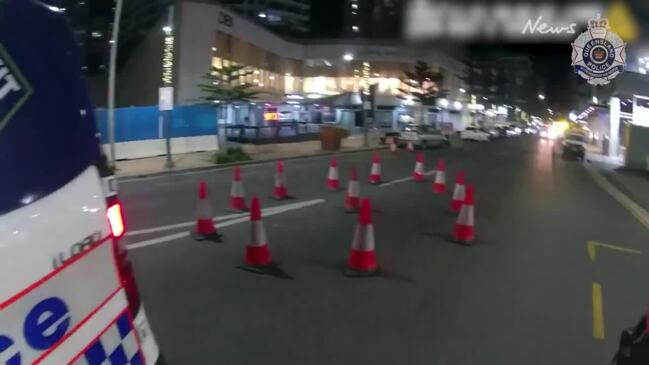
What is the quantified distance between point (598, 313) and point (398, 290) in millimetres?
1936

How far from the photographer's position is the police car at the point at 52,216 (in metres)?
1.95

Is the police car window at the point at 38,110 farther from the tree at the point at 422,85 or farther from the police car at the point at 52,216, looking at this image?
the tree at the point at 422,85

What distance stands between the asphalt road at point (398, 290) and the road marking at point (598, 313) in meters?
0.05

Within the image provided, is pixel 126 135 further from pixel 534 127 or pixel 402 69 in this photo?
pixel 534 127

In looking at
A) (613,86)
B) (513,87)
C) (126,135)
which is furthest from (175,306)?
(513,87)

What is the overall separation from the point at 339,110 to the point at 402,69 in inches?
561

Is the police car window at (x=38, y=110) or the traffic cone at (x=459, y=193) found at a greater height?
the police car window at (x=38, y=110)

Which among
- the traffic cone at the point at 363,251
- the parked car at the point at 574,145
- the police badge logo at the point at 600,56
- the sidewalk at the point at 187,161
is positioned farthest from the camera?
the parked car at the point at 574,145

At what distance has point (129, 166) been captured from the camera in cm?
A: 2228

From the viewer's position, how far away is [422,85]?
250ft

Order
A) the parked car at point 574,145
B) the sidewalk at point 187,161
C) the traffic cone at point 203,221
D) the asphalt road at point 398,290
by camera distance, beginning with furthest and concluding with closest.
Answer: the parked car at point 574,145
the sidewalk at point 187,161
the traffic cone at point 203,221
the asphalt road at point 398,290

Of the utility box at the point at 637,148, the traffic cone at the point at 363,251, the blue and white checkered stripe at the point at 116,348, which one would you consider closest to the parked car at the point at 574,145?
the utility box at the point at 637,148

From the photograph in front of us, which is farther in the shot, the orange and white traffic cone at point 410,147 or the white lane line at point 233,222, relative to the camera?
the orange and white traffic cone at point 410,147

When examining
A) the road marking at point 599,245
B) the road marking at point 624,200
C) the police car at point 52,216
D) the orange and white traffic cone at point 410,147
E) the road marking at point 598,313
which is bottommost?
the road marking at point 624,200
